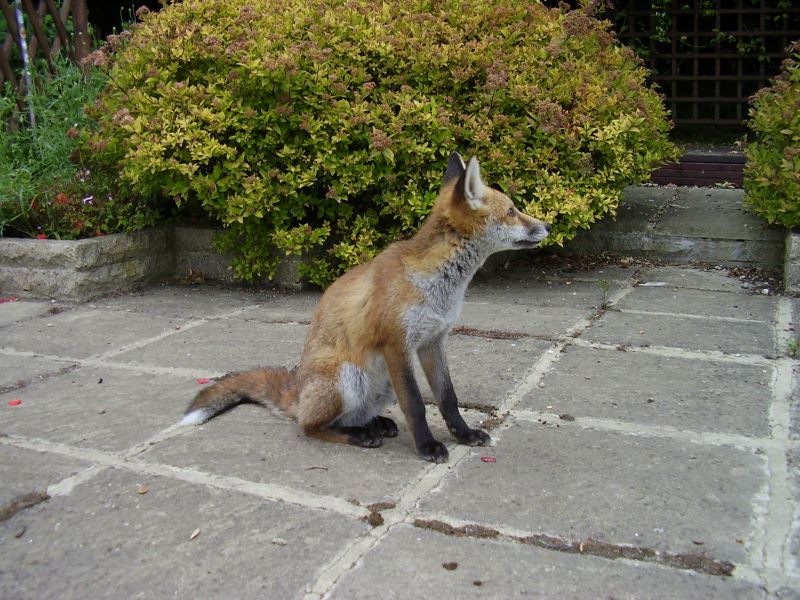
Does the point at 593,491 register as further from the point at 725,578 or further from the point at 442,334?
the point at 442,334

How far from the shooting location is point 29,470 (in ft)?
11.0

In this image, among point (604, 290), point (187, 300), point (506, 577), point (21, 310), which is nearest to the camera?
point (506, 577)

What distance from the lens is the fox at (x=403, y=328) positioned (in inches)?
137

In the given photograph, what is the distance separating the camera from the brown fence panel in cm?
1071

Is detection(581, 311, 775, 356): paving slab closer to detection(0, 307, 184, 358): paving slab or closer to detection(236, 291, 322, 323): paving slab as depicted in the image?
detection(236, 291, 322, 323): paving slab

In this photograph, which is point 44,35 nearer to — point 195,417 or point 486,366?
point 195,417

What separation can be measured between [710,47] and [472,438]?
948 cm

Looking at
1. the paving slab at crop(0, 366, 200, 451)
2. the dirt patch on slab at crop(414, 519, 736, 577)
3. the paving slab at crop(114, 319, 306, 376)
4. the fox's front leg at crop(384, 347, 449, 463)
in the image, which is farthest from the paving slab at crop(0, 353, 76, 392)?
the dirt patch on slab at crop(414, 519, 736, 577)

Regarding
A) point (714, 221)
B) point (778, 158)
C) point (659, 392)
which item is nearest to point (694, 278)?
point (714, 221)

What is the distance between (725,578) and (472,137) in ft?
13.8

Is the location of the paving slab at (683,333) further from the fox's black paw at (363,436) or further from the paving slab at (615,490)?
the fox's black paw at (363,436)

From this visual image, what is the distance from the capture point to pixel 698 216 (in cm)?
742

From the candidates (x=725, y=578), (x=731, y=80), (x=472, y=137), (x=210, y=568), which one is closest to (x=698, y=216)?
(x=472, y=137)

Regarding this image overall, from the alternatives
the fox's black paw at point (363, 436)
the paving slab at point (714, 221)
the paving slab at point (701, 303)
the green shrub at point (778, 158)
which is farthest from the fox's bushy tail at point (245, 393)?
the paving slab at point (714, 221)
